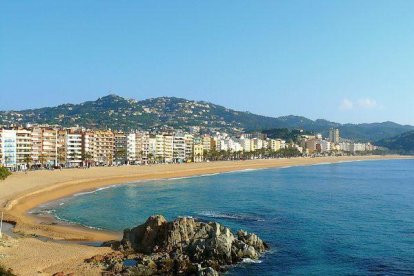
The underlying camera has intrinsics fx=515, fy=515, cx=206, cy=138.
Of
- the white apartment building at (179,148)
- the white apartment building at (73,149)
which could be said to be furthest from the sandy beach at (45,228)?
the white apartment building at (179,148)

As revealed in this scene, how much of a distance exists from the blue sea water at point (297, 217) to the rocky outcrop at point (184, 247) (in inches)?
38.0

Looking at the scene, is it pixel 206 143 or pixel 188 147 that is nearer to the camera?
pixel 188 147

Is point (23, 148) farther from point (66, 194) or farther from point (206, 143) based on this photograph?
point (206, 143)

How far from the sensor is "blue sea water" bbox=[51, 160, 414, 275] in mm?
22156

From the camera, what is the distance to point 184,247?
21984 millimetres

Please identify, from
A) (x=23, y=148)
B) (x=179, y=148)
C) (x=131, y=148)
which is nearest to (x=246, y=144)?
(x=179, y=148)

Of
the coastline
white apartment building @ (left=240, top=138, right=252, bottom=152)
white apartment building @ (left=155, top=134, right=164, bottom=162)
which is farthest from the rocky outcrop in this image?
white apartment building @ (left=240, top=138, right=252, bottom=152)

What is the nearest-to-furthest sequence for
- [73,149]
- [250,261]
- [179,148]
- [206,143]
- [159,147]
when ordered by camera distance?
[250,261]
[73,149]
[159,147]
[179,148]
[206,143]

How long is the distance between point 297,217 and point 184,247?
45.8 ft

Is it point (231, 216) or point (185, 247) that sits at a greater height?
point (185, 247)

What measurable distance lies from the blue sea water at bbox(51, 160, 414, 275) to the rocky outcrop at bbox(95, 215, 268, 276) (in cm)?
97

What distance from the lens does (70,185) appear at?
182ft

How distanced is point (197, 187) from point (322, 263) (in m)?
37.4

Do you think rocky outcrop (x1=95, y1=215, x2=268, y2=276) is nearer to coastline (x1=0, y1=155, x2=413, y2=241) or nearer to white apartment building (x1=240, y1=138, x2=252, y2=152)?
coastline (x1=0, y1=155, x2=413, y2=241)
